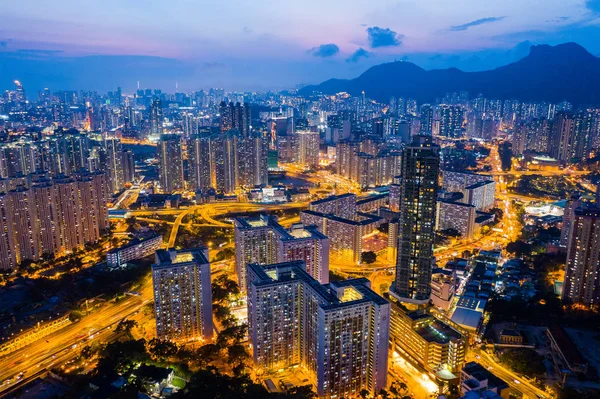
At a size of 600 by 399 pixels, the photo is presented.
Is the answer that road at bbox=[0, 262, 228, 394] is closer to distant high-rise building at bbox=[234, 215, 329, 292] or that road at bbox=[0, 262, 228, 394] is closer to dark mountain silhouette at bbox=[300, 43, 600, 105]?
distant high-rise building at bbox=[234, 215, 329, 292]

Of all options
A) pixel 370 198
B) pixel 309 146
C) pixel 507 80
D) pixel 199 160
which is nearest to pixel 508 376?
pixel 370 198

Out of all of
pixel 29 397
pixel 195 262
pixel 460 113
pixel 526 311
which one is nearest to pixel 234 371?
pixel 195 262

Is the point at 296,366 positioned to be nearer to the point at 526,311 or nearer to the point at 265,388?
the point at 265,388

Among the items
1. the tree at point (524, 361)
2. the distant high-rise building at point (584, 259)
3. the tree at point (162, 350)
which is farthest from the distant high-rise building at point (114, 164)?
the distant high-rise building at point (584, 259)

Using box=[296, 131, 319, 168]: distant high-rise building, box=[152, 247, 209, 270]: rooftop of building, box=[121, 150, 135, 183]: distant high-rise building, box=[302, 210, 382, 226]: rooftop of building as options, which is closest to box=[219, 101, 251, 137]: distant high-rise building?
box=[296, 131, 319, 168]: distant high-rise building

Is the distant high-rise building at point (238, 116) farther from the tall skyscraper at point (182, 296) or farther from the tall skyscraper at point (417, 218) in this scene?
the tall skyscraper at point (182, 296)

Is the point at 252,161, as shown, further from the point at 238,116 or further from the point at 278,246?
the point at 278,246
